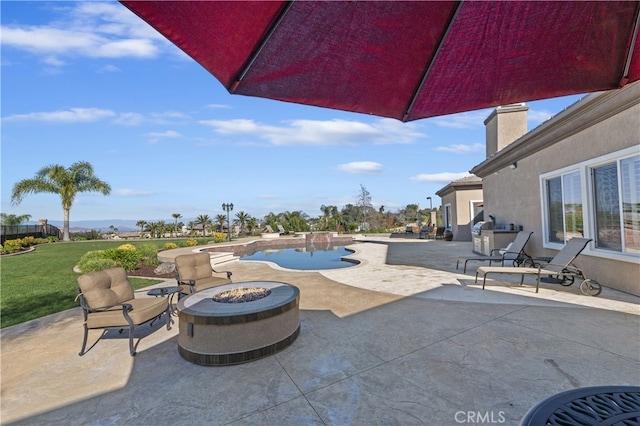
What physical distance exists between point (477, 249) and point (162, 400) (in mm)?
12242

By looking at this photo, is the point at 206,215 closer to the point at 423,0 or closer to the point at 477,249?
the point at 477,249

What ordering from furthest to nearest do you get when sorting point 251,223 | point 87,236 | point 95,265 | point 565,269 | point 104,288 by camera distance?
1. point 251,223
2. point 87,236
3. point 95,265
4. point 565,269
5. point 104,288

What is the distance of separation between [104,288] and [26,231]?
29983 millimetres

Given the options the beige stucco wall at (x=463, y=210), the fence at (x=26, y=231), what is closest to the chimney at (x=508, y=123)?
the beige stucco wall at (x=463, y=210)

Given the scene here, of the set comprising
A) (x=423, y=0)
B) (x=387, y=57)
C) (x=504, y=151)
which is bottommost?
(x=387, y=57)

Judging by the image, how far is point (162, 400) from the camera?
2.79 m

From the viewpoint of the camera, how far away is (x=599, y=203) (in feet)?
21.5

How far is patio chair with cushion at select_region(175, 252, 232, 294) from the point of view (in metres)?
5.51

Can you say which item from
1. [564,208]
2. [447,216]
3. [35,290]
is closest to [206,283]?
[35,290]

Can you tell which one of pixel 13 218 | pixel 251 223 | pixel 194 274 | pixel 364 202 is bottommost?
pixel 194 274

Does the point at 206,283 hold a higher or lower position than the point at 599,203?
lower

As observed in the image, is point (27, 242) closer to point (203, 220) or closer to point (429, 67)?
point (203, 220)

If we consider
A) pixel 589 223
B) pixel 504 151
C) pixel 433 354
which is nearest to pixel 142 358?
pixel 433 354

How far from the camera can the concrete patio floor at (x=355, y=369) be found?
102 inches
